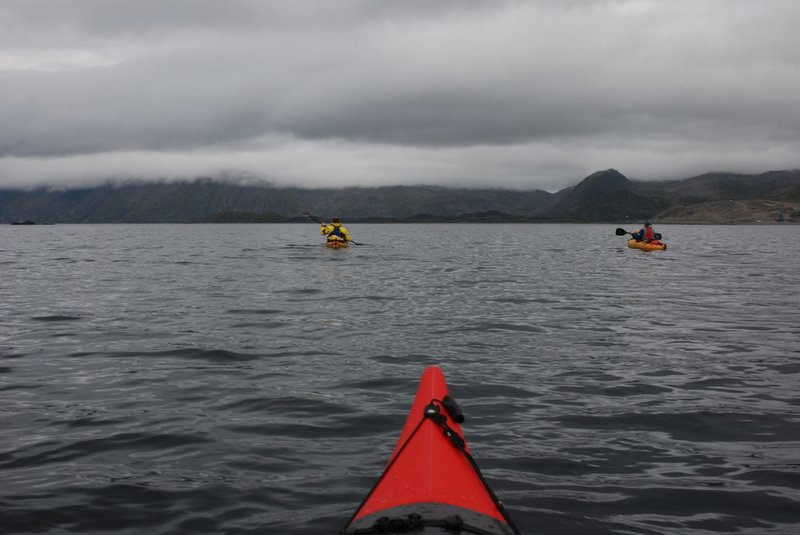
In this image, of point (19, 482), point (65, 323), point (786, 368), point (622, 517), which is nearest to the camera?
point (622, 517)

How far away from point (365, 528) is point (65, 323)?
1546 cm

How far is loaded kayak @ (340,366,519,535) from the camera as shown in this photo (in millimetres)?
4652

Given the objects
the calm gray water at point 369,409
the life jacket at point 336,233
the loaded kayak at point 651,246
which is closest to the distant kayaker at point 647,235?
the loaded kayak at point 651,246

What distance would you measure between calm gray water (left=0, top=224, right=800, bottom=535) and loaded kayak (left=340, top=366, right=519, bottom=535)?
1342 millimetres

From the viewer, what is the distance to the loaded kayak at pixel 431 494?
4652 mm

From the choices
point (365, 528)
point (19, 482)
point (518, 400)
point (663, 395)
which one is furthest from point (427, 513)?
point (663, 395)

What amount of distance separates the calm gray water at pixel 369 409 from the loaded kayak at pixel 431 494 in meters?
1.34

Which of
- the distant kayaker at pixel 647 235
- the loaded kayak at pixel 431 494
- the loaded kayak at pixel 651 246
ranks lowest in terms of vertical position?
the loaded kayak at pixel 431 494

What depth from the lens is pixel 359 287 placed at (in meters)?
26.3

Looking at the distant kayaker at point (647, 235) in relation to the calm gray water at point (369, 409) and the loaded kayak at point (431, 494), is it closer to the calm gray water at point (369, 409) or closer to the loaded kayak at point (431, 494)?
the calm gray water at point (369, 409)

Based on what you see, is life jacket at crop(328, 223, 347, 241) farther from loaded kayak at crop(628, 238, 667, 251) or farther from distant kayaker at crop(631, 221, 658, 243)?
loaded kayak at crop(628, 238, 667, 251)

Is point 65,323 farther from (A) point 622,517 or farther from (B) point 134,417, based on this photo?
(A) point 622,517

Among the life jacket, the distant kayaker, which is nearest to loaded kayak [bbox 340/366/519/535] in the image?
the life jacket

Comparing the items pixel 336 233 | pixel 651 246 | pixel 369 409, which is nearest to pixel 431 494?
pixel 369 409
